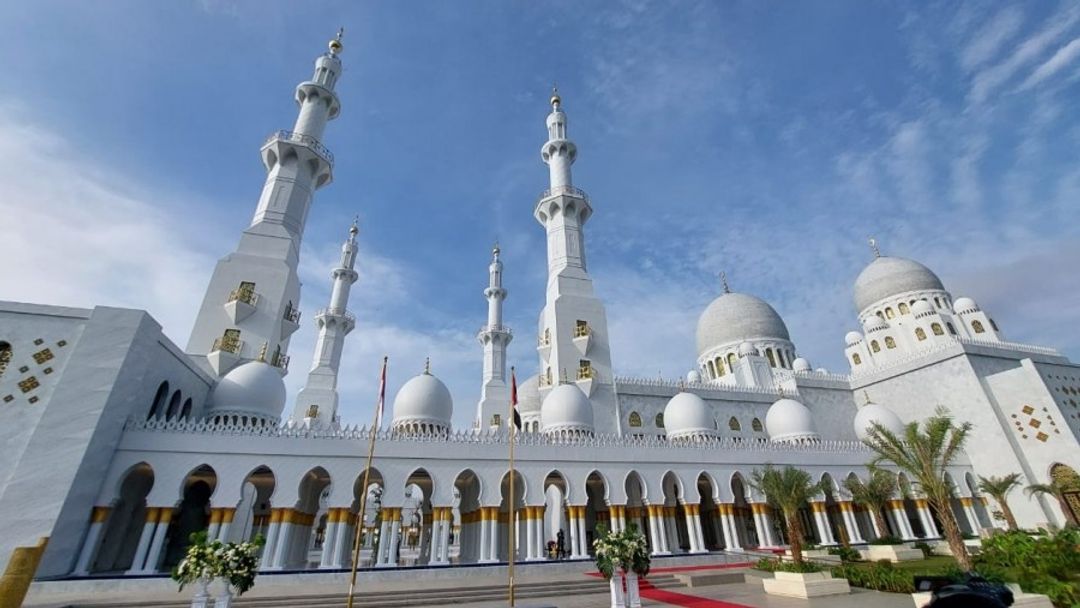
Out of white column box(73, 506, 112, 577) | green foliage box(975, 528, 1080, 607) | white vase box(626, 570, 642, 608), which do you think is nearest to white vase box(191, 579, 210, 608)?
white column box(73, 506, 112, 577)

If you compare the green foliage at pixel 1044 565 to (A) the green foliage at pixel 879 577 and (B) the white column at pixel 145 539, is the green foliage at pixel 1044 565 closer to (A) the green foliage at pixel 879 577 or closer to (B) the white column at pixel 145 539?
(A) the green foliage at pixel 879 577

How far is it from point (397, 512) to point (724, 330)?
101 ft

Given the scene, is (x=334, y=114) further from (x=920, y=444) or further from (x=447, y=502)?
(x=920, y=444)

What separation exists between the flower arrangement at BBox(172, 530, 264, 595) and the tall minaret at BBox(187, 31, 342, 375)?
43.1 feet

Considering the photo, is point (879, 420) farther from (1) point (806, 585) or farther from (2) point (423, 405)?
(2) point (423, 405)

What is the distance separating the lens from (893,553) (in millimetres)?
18297

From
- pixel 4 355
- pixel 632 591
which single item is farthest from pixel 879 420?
pixel 4 355

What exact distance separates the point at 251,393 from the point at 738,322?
3419 cm

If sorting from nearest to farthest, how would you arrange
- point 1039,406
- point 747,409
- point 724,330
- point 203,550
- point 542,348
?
point 203,550
point 1039,406
point 542,348
point 747,409
point 724,330

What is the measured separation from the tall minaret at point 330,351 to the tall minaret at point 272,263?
8.07 metres

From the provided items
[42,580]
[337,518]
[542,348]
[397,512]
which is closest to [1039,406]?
[542,348]

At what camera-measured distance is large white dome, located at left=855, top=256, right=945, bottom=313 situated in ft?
126

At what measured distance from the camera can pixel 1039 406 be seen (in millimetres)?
26500

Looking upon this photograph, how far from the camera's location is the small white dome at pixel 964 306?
3706 cm
